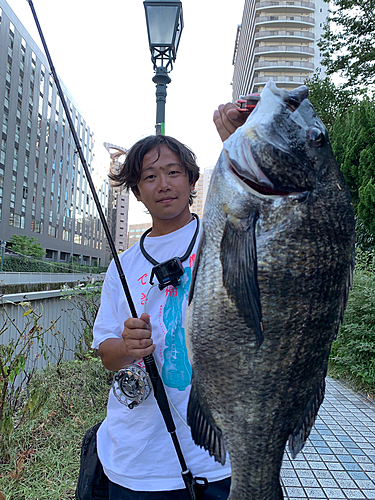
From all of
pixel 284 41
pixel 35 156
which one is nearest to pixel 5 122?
pixel 35 156

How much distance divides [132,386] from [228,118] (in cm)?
111

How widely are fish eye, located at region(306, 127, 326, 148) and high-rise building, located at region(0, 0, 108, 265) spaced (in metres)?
38.3

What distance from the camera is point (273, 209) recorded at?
3.32 ft

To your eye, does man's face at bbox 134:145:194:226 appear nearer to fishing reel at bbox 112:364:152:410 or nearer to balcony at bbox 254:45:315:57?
fishing reel at bbox 112:364:152:410

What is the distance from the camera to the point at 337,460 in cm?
373

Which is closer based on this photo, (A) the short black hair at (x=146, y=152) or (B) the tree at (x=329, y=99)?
(A) the short black hair at (x=146, y=152)

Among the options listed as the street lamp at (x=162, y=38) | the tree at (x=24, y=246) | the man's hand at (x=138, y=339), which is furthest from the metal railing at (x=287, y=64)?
the man's hand at (x=138, y=339)

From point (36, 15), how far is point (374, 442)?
5.04 m

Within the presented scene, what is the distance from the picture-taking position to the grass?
302 cm

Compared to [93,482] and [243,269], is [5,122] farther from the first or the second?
[243,269]

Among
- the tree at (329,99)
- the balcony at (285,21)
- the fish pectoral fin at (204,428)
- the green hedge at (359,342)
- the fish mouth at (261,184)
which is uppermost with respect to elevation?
the balcony at (285,21)

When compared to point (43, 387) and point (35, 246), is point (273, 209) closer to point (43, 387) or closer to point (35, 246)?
point (43, 387)

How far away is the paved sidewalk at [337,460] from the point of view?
3.21 m

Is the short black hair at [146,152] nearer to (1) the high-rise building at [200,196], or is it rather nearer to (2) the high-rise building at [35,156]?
(1) the high-rise building at [200,196]
